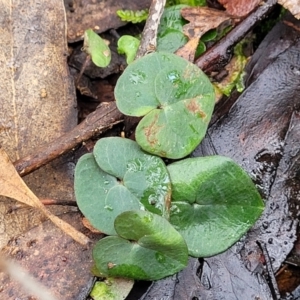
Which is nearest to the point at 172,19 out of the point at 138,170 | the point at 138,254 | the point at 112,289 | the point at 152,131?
the point at 152,131

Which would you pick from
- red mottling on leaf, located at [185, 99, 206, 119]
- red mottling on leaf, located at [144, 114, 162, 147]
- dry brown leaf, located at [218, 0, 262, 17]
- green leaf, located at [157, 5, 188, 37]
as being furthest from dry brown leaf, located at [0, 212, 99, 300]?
dry brown leaf, located at [218, 0, 262, 17]

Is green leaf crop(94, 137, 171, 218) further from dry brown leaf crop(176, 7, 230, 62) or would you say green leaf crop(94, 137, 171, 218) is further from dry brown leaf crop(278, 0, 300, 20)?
dry brown leaf crop(278, 0, 300, 20)

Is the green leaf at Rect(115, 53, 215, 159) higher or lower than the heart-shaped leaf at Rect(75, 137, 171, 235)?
higher

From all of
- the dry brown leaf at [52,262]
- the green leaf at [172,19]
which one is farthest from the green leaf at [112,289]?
the green leaf at [172,19]

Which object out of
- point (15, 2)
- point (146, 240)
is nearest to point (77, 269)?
point (146, 240)

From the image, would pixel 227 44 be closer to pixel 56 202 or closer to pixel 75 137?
pixel 75 137
